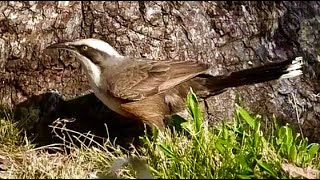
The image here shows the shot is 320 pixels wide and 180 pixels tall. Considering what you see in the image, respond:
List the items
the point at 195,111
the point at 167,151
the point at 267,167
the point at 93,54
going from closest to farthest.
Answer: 1. the point at 267,167
2. the point at 167,151
3. the point at 195,111
4. the point at 93,54

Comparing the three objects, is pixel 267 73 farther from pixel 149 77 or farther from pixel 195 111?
pixel 149 77

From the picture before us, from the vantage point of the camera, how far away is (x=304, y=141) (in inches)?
193

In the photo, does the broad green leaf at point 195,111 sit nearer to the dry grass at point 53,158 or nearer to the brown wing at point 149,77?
the brown wing at point 149,77

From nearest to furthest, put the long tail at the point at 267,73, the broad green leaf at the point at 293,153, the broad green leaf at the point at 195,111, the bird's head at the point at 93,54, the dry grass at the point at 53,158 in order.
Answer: the broad green leaf at the point at 293,153 < the dry grass at the point at 53,158 < the broad green leaf at the point at 195,111 < the long tail at the point at 267,73 < the bird's head at the point at 93,54

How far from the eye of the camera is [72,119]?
5961 millimetres

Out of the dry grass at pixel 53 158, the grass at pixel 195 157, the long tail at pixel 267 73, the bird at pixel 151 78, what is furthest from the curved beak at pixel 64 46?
the long tail at pixel 267 73

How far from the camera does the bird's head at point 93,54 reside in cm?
565

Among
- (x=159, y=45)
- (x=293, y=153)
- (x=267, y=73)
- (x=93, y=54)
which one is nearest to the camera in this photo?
(x=293, y=153)

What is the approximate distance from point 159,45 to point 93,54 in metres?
0.57

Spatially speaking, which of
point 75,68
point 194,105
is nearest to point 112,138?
point 75,68

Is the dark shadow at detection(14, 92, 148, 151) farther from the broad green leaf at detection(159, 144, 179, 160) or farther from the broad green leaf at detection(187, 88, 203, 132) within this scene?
the broad green leaf at detection(159, 144, 179, 160)

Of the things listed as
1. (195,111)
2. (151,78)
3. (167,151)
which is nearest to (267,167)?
(167,151)

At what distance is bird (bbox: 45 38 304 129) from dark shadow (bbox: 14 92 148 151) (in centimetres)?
35

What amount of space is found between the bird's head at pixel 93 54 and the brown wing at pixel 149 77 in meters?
0.14
